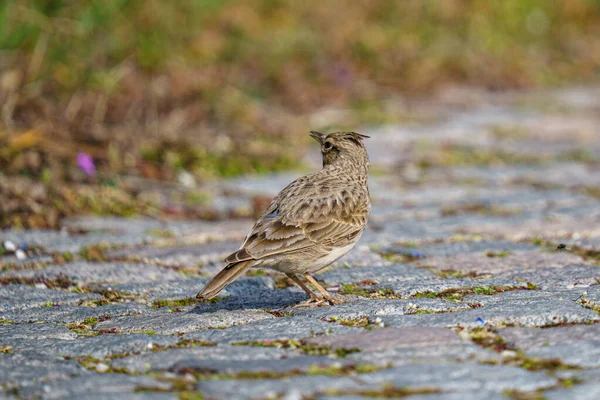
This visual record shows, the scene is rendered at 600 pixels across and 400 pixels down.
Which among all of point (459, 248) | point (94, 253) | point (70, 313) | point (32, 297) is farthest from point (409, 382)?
point (94, 253)

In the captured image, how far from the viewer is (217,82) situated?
10.5m

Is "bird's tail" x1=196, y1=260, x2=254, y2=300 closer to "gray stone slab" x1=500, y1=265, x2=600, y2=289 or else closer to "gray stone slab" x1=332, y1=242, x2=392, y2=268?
"gray stone slab" x1=332, y1=242, x2=392, y2=268

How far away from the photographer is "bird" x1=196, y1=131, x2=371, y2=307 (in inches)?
171

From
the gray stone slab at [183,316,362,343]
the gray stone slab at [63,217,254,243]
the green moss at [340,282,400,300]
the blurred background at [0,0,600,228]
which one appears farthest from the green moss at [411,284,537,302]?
the blurred background at [0,0,600,228]

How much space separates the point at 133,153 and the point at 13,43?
2.04m

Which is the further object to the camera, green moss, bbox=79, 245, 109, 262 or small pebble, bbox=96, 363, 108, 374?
green moss, bbox=79, 245, 109, 262

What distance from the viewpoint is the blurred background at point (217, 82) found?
23.7 feet

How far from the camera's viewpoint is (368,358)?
3.36 metres

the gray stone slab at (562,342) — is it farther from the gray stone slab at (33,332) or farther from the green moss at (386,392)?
the gray stone slab at (33,332)

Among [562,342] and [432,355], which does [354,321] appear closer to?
[432,355]

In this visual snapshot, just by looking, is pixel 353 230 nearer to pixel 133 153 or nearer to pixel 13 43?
pixel 133 153

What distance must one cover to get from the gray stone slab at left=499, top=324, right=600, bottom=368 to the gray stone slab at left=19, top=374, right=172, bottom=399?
54.2 inches

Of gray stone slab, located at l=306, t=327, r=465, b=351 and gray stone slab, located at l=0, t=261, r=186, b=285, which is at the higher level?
gray stone slab, located at l=0, t=261, r=186, b=285

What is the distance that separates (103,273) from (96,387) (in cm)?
216
